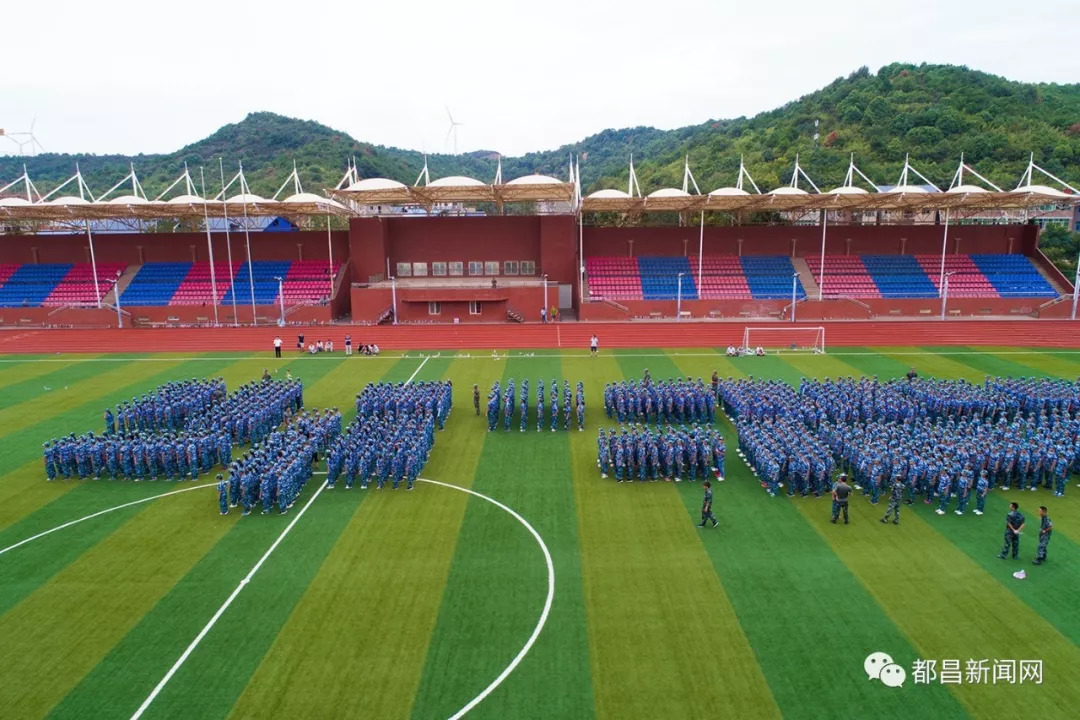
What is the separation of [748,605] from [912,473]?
617 centimetres

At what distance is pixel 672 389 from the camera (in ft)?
63.9

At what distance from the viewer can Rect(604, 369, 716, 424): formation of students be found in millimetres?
19172

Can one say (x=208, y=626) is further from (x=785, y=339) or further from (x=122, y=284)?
(x=122, y=284)

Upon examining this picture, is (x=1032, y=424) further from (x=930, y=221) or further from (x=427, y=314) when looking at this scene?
(x=930, y=221)

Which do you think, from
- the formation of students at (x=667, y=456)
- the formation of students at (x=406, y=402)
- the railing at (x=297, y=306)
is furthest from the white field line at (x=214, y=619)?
the railing at (x=297, y=306)

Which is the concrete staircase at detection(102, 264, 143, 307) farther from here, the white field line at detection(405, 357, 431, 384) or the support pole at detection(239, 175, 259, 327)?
the white field line at detection(405, 357, 431, 384)

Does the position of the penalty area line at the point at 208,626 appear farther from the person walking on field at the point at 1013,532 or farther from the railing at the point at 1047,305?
the railing at the point at 1047,305

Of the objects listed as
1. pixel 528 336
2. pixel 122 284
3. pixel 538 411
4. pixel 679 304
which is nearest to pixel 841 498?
pixel 538 411

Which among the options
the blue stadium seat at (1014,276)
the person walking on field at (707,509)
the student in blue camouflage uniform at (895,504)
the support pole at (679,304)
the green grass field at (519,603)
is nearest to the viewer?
the green grass field at (519,603)

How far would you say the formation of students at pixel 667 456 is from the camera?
15164mm

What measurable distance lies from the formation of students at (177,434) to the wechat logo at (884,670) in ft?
48.1

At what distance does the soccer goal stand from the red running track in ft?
2.55

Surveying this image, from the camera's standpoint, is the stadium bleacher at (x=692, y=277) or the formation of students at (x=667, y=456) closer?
the formation of students at (x=667, y=456)

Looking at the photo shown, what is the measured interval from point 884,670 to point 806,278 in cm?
3624
